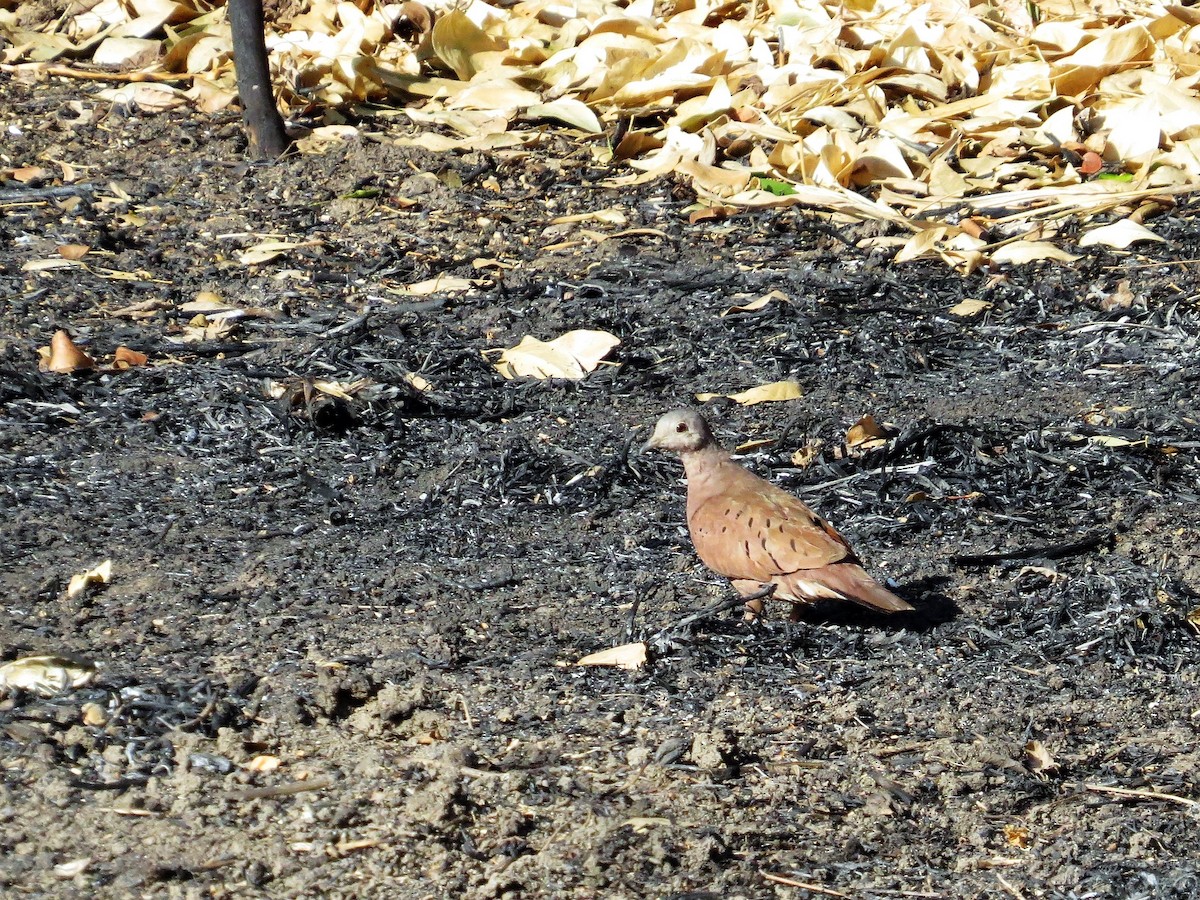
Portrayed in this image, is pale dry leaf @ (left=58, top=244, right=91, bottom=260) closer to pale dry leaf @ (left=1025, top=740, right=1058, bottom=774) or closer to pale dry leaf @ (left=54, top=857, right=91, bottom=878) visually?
pale dry leaf @ (left=54, top=857, right=91, bottom=878)

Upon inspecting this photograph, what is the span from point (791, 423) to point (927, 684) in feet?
5.22

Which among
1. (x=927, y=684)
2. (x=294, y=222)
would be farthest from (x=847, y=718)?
(x=294, y=222)

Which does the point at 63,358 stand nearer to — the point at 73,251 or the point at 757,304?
the point at 73,251

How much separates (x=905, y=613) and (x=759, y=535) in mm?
442

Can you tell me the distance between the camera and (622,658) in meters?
3.43

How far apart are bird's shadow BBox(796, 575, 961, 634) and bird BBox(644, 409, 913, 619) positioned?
0.24ft

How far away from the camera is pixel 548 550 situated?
4.09m

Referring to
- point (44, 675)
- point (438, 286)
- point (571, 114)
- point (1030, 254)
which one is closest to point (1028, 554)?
point (1030, 254)

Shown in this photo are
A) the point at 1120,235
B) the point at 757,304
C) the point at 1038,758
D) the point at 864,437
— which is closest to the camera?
the point at 1038,758

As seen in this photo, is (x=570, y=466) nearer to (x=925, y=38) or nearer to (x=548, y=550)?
(x=548, y=550)

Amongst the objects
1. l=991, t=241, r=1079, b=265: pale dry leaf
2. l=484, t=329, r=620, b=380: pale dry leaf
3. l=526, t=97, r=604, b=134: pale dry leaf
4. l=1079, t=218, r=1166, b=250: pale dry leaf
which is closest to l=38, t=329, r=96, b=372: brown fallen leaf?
l=484, t=329, r=620, b=380: pale dry leaf

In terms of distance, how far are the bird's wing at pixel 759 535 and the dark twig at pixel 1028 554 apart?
19.4 inches

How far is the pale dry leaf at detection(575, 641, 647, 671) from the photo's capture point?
3.42m

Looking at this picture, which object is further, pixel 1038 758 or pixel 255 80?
pixel 255 80
